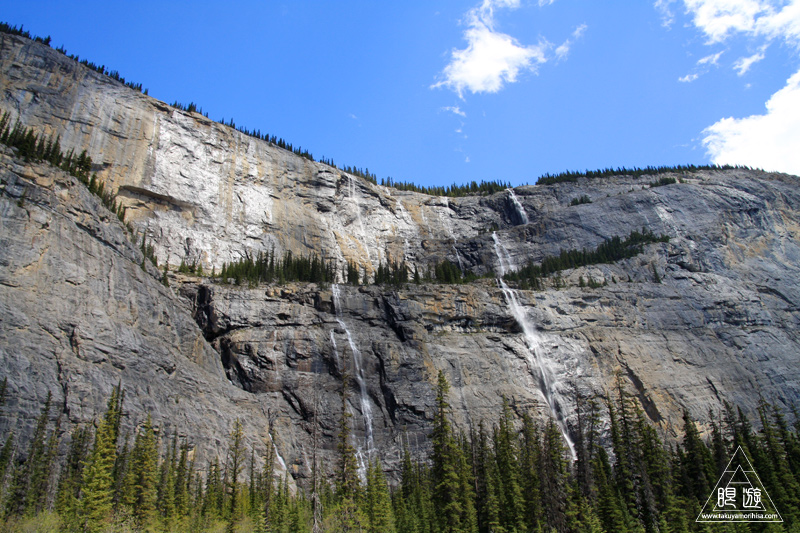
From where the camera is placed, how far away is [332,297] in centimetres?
7369

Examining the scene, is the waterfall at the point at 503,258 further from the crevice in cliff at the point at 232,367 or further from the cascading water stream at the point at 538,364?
the crevice in cliff at the point at 232,367

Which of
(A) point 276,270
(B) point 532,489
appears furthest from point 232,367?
(B) point 532,489

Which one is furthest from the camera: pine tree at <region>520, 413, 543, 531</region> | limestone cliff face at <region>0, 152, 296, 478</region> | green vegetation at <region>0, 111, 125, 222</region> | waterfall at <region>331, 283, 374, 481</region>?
green vegetation at <region>0, 111, 125, 222</region>

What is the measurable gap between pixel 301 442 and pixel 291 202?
141ft

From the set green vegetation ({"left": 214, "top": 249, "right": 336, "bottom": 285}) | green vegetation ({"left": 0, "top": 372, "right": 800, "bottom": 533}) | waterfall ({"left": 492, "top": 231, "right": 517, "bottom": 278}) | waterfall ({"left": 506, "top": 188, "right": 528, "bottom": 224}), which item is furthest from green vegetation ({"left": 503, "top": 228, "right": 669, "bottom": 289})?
green vegetation ({"left": 0, "top": 372, "right": 800, "bottom": 533})

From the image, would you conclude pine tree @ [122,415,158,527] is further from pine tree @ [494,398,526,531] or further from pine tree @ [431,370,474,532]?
pine tree @ [494,398,526,531]

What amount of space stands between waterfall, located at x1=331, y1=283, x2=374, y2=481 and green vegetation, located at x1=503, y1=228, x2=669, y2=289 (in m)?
31.0

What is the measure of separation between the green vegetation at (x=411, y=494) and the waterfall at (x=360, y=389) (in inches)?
407

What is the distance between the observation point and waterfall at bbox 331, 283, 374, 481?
60.9 metres

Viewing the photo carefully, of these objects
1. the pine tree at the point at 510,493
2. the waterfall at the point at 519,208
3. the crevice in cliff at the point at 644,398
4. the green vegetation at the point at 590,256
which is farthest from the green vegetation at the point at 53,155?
the waterfall at the point at 519,208

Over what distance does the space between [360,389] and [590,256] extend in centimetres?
4893

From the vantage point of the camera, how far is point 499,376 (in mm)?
72688

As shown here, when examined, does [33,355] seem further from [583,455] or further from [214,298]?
[583,455]

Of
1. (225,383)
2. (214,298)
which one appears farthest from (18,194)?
(225,383)
